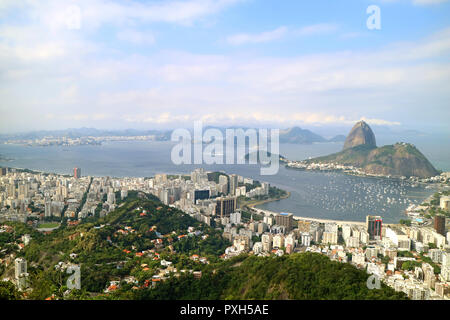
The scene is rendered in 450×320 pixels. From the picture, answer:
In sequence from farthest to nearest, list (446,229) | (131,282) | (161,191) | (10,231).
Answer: (161,191), (446,229), (10,231), (131,282)

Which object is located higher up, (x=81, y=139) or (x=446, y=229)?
(x=81, y=139)

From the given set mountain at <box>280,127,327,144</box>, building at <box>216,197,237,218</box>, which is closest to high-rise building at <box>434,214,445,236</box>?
building at <box>216,197,237,218</box>

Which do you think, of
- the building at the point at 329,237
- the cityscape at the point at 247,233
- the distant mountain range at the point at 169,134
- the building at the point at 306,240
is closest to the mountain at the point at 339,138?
the distant mountain range at the point at 169,134

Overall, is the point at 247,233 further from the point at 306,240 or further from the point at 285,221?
the point at 285,221

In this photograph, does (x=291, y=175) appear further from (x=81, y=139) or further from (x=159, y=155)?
(x=81, y=139)
